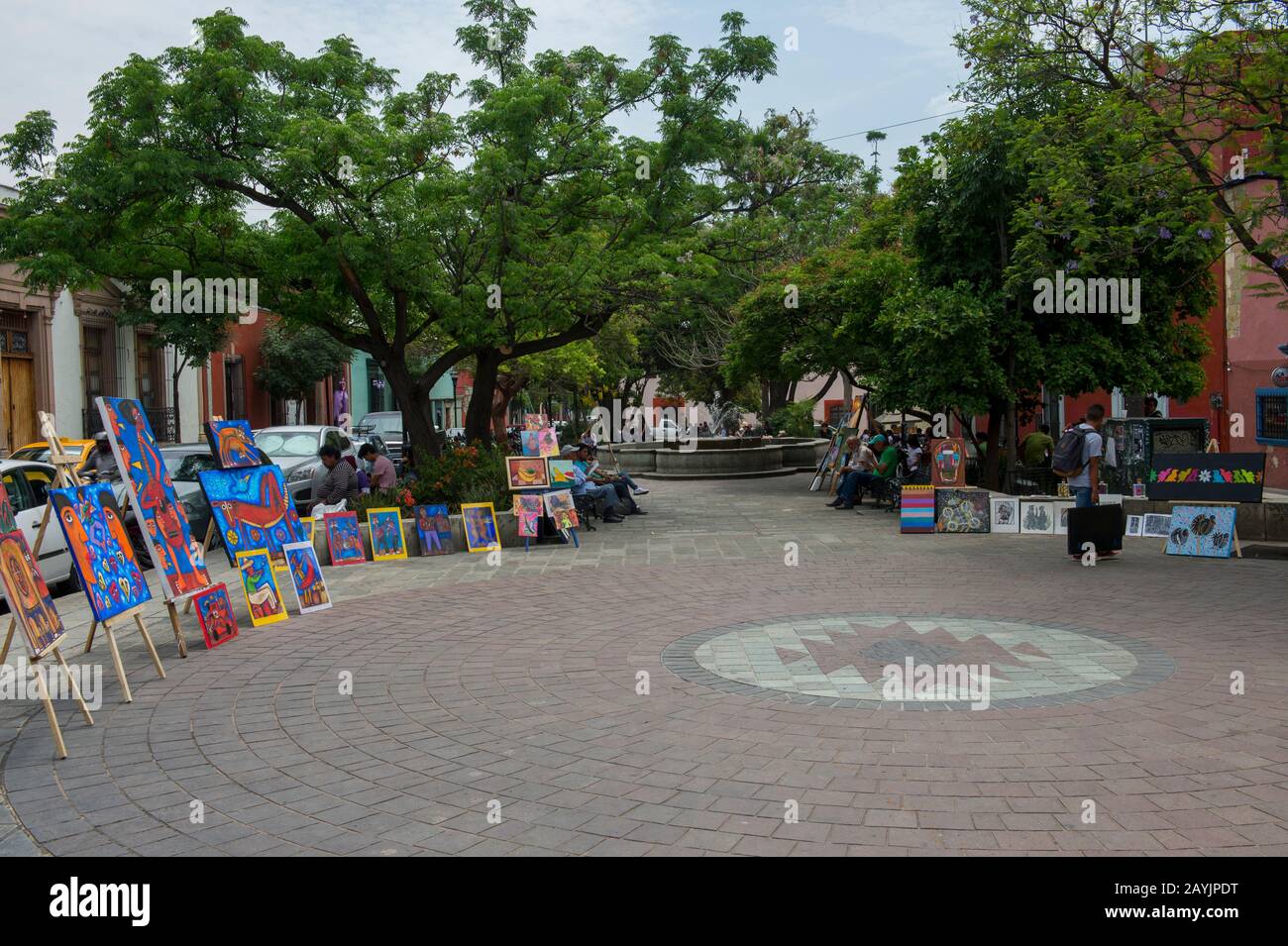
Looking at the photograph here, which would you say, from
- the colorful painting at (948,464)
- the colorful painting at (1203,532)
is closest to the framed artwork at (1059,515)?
the colorful painting at (948,464)

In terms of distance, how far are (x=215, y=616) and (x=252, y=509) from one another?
1.52m

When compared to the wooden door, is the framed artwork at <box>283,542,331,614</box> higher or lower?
lower

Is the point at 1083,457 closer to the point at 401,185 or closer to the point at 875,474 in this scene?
the point at 875,474

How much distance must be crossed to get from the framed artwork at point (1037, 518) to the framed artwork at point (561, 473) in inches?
263

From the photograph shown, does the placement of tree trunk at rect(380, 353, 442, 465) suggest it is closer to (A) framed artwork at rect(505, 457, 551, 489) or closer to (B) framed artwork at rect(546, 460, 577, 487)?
(B) framed artwork at rect(546, 460, 577, 487)

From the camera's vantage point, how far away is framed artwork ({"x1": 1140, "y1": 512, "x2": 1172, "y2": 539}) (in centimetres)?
1359

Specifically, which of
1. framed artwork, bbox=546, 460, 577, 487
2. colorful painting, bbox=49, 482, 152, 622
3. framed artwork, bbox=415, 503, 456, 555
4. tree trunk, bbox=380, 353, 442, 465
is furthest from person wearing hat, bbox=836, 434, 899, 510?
colorful painting, bbox=49, 482, 152, 622

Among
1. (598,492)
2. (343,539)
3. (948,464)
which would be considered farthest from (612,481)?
(343,539)

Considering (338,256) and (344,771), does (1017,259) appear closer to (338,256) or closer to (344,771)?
(338,256)

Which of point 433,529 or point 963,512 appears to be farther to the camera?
point 963,512

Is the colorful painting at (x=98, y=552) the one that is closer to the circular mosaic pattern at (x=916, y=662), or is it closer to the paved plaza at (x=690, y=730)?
the paved plaza at (x=690, y=730)

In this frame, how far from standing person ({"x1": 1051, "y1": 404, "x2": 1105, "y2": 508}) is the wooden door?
22.2 m

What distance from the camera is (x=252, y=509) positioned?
9422 millimetres

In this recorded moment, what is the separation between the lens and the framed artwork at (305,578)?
9383 millimetres
